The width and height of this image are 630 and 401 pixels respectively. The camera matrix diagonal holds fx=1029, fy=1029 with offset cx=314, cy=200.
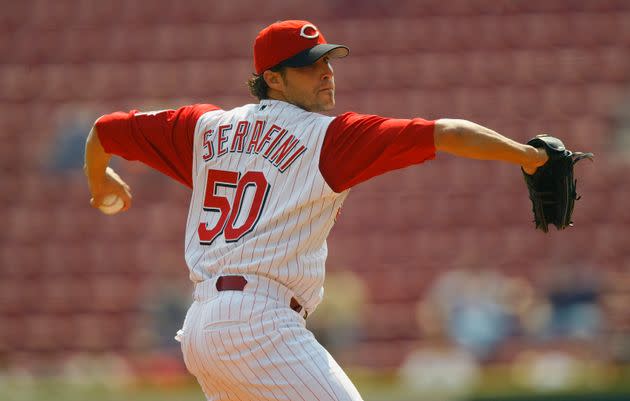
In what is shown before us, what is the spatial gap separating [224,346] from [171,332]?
510 cm

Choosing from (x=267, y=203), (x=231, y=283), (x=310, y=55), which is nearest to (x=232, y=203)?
(x=267, y=203)

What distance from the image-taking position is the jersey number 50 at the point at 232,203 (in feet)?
10.4

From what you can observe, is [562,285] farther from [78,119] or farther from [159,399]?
[78,119]

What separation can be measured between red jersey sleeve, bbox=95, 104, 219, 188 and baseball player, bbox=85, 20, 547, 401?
0.07 m

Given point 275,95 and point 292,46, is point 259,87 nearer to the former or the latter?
point 275,95

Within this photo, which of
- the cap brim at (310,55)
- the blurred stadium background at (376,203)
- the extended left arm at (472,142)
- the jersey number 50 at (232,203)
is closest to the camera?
the extended left arm at (472,142)

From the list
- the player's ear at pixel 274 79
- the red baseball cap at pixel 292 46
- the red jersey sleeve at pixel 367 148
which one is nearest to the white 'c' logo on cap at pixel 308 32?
the red baseball cap at pixel 292 46

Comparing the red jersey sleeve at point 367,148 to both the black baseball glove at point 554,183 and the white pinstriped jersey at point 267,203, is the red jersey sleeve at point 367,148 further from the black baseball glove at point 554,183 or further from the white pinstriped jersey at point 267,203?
the black baseball glove at point 554,183

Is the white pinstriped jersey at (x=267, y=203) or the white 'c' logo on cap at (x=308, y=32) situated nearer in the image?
the white pinstriped jersey at (x=267, y=203)

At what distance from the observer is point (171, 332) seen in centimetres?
810

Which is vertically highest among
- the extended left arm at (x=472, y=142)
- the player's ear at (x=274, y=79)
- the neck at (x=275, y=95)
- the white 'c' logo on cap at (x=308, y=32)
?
the white 'c' logo on cap at (x=308, y=32)

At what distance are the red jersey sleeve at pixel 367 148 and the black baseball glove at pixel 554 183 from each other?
424mm

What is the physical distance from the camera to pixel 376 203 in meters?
9.06

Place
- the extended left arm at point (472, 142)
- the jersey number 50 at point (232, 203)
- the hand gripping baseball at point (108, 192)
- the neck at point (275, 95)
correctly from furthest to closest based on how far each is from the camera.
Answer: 1. the hand gripping baseball at point (108, 192)
2. the neck at point (275, 95)
3. the jersey number 50 at point (232, 203)
4. the extended left arm at point (472, 142)
